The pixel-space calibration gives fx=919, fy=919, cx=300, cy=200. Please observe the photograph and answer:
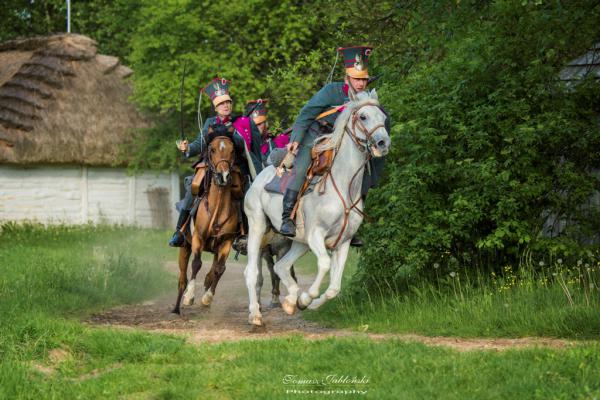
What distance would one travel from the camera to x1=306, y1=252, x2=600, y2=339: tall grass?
9.84 meters

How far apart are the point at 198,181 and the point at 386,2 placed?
623 centimetres

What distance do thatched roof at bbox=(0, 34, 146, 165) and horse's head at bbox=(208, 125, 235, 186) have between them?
691 inches

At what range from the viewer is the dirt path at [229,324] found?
31.6ft

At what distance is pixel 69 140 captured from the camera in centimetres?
2856

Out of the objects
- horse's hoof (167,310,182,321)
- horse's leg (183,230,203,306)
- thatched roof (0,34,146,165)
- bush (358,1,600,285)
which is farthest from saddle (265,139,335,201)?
thatched roof (0,34,146,165)

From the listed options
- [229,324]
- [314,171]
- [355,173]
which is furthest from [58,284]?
[355,173]

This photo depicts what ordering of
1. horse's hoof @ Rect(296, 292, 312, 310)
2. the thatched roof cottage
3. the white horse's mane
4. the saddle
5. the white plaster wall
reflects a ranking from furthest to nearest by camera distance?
the white plaster wall, the thatched roof cottage, the saddle, horse's hoof @ Rect(296, 292, 312, 310), the white horse's mane

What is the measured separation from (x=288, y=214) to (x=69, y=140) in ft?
63.1


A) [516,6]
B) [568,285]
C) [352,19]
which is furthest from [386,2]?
[568,285]

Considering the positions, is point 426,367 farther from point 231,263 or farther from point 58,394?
point 231,263

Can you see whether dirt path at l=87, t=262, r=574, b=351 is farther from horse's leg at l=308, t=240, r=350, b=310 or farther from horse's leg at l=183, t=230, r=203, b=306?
horse's leg at l=308, t=240, r=350, b=310

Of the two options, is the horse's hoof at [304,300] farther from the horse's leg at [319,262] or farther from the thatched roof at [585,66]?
the thatched roof at [585,66]

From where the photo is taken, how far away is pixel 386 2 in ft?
55.2

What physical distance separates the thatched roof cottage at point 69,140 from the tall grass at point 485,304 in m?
18.0
